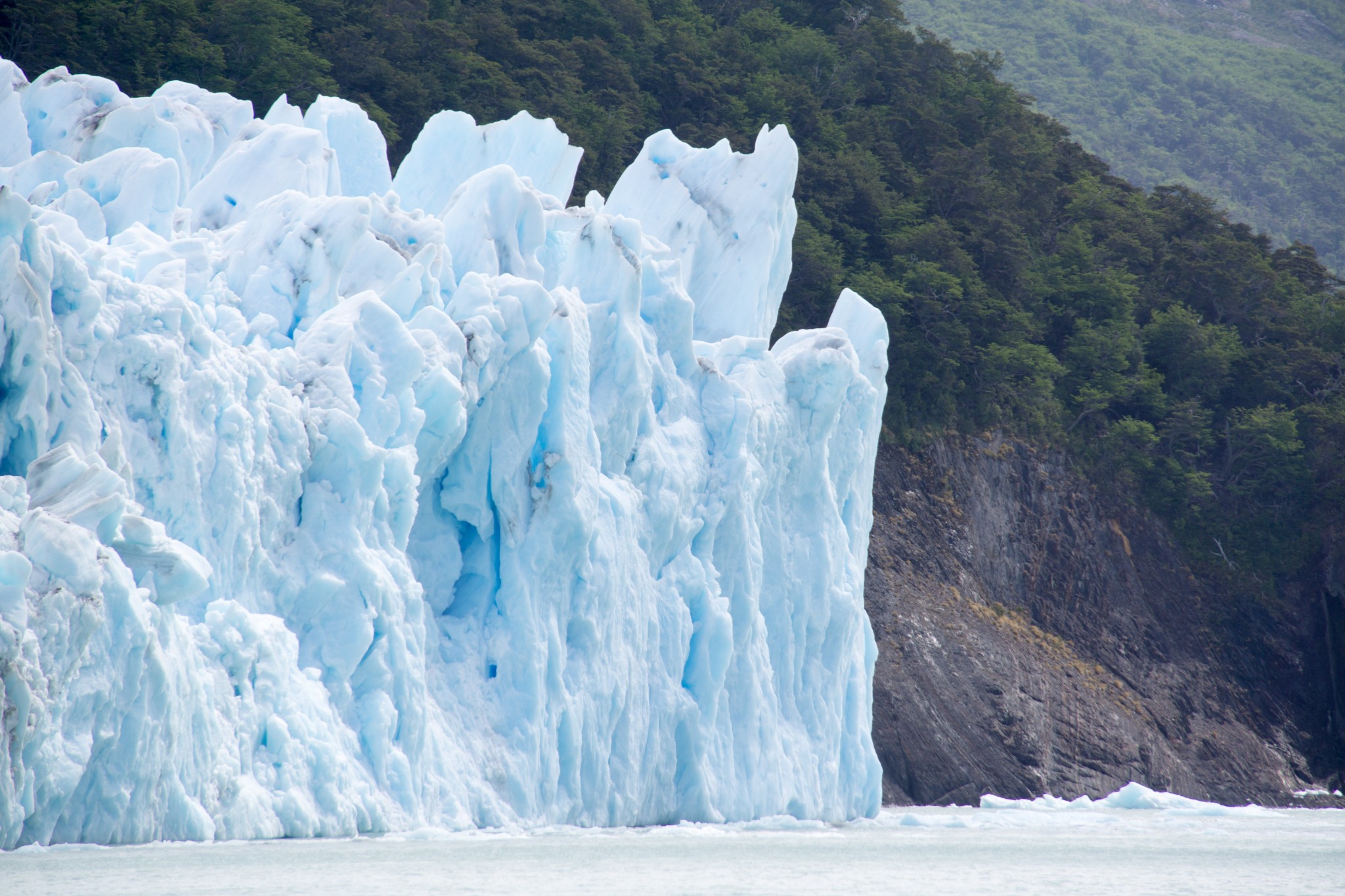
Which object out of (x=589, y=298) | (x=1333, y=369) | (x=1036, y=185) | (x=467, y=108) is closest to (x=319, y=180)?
(x=589, y=298)

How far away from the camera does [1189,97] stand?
80.2m

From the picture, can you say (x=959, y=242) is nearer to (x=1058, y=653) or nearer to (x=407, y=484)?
(x=1058, y=653)

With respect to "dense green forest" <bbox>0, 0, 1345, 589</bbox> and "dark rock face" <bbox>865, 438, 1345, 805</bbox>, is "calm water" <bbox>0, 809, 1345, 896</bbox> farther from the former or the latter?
"dense green forest" <bbox>0, 0, 1345, 589</bbox>

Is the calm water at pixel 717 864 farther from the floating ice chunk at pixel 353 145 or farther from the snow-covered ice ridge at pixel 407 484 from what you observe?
the floating ice chunk at pixel 353 145

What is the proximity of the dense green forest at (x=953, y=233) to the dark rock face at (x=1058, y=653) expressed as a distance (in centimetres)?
120

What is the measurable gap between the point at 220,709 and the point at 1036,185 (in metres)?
29.1

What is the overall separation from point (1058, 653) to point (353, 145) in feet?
56.0

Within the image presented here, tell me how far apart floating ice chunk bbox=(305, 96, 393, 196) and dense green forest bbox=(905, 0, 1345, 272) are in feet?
196

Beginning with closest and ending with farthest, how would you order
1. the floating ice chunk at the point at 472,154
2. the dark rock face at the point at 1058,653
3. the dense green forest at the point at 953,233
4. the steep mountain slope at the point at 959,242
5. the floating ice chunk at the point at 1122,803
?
1. the floating ice chunk at the point at 472,154
2. the floating ice chunk at the point at 1122,803
3. the dark rock face at the point at 1058,653
4. the steep mountain slope at the point at 959,242
5. the dense green forest at the point at 953,233

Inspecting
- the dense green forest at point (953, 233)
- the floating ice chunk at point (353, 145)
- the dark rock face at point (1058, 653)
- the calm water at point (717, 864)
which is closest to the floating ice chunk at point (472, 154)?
the floating ice chunk at point (353, 145)

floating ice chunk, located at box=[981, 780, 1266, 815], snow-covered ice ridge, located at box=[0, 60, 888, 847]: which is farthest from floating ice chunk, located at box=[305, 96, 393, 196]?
floating ice chunk, located at box=[981, 780, 1266, 815]

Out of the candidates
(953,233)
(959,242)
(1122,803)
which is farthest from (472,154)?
(959,242)

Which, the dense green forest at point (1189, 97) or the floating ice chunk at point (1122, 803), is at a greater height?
the dense green forest at point (1189, 97)

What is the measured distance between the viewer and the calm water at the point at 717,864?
8789 millimetres
